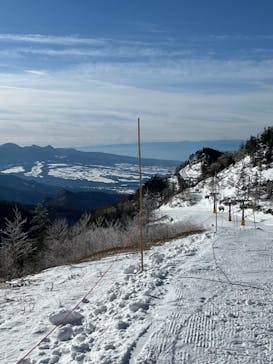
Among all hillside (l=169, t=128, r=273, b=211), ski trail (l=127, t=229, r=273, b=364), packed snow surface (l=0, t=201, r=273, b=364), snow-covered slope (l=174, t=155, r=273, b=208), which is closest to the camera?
ski trail (l=127, t=229, r=273, b=364)

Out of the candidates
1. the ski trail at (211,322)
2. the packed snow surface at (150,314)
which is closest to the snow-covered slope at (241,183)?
the packed snow surface at (150,314)

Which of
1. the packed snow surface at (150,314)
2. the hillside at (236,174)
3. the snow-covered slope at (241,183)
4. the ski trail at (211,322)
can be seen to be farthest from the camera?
the hillside at (236,174)

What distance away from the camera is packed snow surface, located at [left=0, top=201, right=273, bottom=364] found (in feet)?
22.5

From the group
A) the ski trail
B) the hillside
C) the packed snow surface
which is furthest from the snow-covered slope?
the ski trail

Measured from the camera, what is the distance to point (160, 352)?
6.79 meters

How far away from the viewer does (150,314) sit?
28.7ft

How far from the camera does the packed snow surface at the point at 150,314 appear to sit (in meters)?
6.87

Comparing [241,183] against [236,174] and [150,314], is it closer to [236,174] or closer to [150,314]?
[236,174]

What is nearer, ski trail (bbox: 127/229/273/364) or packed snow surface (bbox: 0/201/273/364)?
ski trail (bbox: 127/229/273/364)

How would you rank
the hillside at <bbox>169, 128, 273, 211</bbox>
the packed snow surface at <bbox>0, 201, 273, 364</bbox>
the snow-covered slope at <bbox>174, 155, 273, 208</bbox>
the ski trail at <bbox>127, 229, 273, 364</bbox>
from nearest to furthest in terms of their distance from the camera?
the ski trail at <bbox>127, 229, 273, 364</bbox>, the packed snow surface at <bbox>0, 201, 273, 364</bbox>, the snow-covered slope at <bbox>174, 155, 273, 208</bbox>, the hillside at <bbox>169, 128, 273, 211</bbox>

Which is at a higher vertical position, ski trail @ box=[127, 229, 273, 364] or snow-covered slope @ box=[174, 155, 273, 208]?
ski trail @ box=[127, 229, 273, 364]

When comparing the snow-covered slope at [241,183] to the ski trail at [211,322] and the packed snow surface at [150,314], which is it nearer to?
the packed snow surface at [150,314]

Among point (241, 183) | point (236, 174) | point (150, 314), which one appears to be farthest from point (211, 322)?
point (236, 174)

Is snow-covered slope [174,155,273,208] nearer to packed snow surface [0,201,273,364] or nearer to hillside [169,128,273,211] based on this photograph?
hillside [169,128,273,211]
